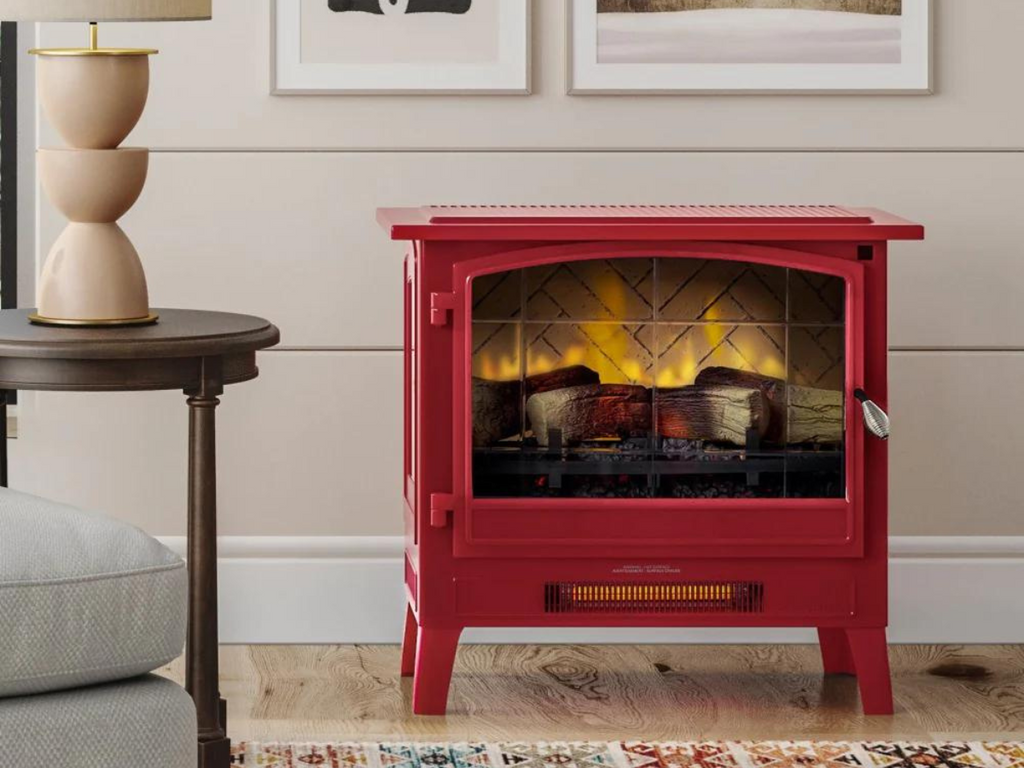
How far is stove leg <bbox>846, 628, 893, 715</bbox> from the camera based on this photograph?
264 centimetres

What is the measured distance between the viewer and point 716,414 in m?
2.59

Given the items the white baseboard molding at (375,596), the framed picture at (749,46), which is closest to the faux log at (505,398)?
the white baseboard molding at (375,596)

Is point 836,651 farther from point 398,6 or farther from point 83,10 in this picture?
Answer: point 83,10

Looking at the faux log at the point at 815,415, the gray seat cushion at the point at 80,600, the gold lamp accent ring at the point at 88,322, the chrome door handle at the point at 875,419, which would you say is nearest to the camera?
the gray seat cushion at the point at 80,600

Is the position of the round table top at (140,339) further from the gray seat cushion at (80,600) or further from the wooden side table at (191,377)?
the gray seat cushion at (80,600)

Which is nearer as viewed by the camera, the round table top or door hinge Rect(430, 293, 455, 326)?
the round table top

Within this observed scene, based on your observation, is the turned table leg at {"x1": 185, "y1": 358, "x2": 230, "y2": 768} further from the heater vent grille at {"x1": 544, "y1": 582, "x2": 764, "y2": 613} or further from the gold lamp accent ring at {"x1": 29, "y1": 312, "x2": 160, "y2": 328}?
the heater vent grille at {"x1": 544, "y1": 582, "x2": 764, "y2": 613}

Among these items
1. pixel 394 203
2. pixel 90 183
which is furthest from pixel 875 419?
pixel 90 183

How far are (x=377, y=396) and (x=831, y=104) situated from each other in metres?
1.06

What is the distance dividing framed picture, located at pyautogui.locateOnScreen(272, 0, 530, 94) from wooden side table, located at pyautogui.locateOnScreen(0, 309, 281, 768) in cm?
85

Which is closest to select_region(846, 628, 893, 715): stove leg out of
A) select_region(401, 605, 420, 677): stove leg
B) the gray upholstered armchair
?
select_region(401, 605, 420, 677): stove leg

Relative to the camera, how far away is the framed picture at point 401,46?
2982 millimetres

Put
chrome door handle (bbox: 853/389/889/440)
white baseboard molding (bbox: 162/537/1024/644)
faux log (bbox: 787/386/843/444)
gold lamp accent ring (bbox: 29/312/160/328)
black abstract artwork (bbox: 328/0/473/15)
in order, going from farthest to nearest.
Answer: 1. white baseboard molding (bbox: 162/537/1024/644)
2. black abstract artwork (bbox: 328/0/473/15)
3. faux log (bbox: 787/386/843/444)
4. chrome door handle (bbox: 853/389/889/440)
5. gold lamp accent ring (bbox: 29/312/160/328)

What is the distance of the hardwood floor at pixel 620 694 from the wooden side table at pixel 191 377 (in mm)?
322
